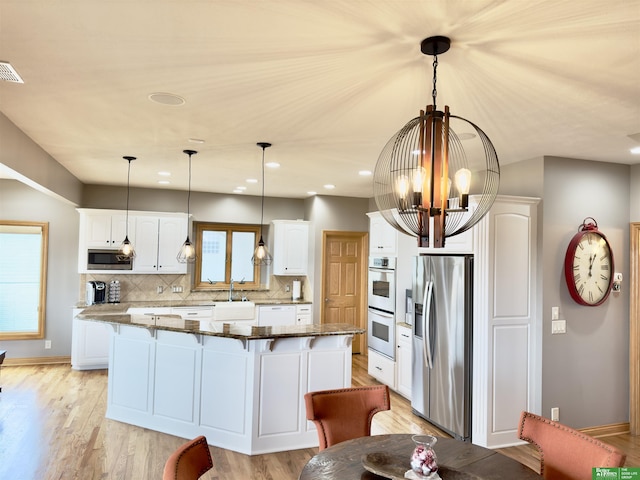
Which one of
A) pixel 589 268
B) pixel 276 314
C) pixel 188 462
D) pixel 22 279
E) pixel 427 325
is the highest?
pixel 589 268

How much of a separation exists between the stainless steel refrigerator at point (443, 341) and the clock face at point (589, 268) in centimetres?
97

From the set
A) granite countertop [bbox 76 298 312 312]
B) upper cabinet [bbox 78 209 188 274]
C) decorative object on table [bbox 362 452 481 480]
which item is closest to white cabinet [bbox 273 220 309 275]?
granite countertop [bbox 76 298 312 312]

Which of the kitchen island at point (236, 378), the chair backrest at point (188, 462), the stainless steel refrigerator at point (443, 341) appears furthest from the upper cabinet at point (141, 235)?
the chair backrest at point (188, 462)

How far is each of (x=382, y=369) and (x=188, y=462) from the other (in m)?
4.41

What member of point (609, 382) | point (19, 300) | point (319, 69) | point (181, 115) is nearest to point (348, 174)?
point (181, 115)

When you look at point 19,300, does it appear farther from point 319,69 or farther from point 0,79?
point 319,69

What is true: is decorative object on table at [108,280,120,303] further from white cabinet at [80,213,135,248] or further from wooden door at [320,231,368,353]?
wooden door at [320,231,368,353]

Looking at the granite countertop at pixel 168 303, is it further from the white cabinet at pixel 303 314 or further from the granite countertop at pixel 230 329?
the granite countertop at pixel 230 329

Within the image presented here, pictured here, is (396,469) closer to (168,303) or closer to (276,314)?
(276,314)

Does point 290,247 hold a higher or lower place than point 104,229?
lower

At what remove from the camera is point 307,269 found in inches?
296

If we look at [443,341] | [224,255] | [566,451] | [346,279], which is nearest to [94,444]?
[443,341]

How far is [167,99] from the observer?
2.85 m

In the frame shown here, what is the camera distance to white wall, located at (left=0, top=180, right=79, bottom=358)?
6367mm
